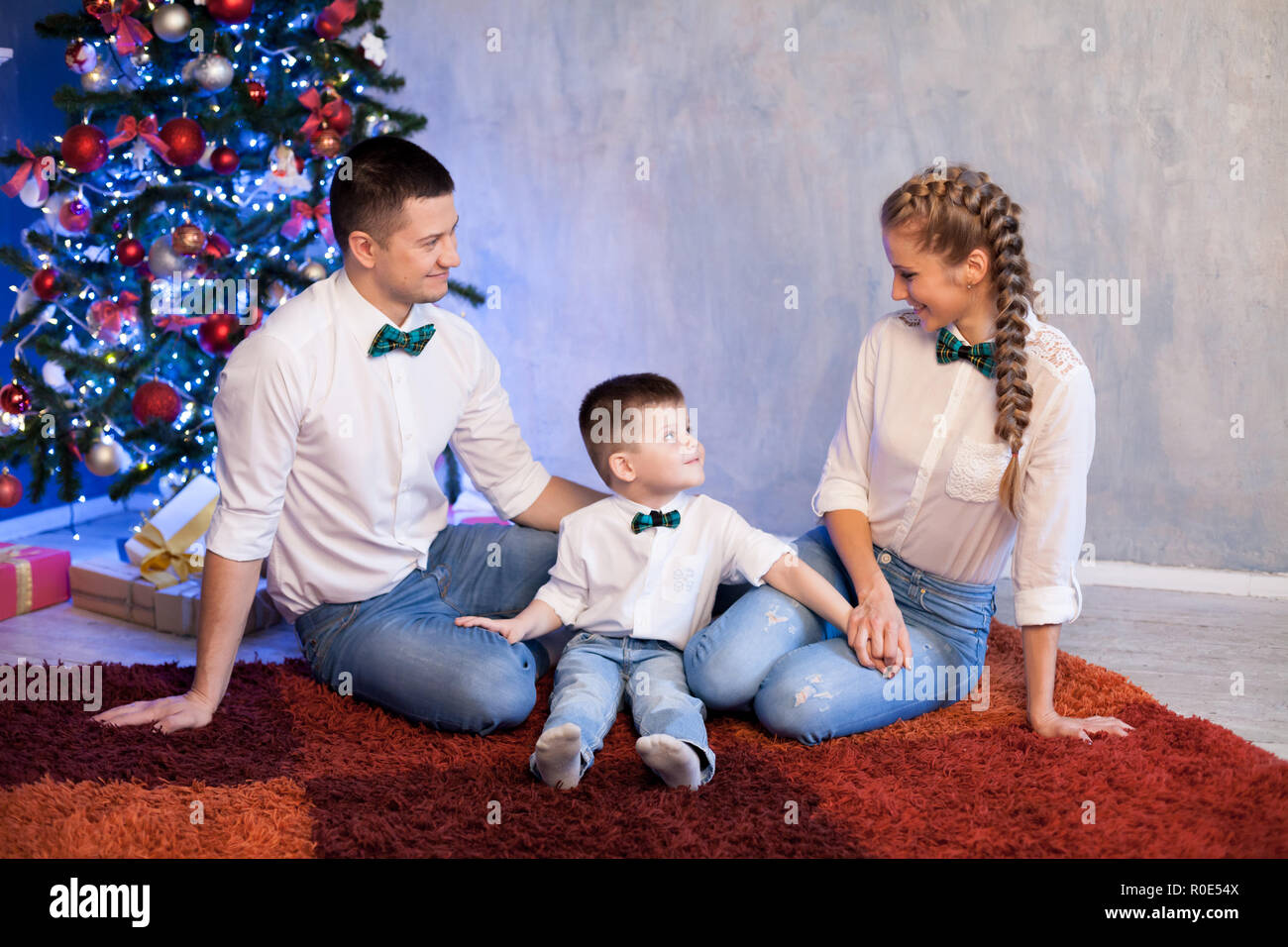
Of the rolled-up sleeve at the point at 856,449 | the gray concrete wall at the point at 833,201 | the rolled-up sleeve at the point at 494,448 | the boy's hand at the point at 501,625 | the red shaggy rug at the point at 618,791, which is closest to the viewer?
the red shaggy rug at the point at 618,791

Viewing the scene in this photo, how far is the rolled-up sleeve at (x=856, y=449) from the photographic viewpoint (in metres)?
2.08

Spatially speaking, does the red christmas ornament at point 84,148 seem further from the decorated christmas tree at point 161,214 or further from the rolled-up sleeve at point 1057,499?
the rolled-up sleeve at point 1057,499

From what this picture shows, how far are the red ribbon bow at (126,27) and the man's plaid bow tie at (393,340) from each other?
1270 mm

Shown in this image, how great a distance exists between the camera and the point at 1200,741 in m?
1.87

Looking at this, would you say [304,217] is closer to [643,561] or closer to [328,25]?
[328,25]

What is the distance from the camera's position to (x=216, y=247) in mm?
2707

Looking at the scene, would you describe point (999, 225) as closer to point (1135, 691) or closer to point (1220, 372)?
point (1135, 691)

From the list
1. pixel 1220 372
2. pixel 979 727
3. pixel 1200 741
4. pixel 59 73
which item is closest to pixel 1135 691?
pixel 1200 741

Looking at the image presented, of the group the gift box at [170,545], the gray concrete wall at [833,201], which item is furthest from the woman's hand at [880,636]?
the gift box at [170,545]

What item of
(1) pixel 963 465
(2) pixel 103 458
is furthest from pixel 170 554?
(1) pixel 963 465

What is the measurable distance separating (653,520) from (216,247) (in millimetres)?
1438

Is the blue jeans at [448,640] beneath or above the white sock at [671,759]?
above

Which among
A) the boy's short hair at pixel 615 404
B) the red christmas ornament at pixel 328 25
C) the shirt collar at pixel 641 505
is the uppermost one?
the red christmas ornament at pixel 328 25
